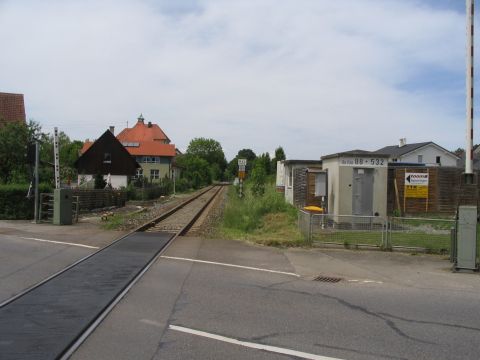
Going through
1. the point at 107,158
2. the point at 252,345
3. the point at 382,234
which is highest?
the point at 107,158

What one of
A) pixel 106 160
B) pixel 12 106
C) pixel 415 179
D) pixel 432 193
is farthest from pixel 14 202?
pixel 106 160

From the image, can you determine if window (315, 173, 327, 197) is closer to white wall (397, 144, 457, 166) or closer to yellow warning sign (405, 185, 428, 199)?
yellow warning sign (405, 185, 428, 199)

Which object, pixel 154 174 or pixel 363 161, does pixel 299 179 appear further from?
pixel 154 174

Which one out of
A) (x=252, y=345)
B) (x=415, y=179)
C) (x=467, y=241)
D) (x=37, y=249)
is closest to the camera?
(x=252, y=345)

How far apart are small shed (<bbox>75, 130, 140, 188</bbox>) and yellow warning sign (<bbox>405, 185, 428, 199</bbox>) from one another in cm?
4978

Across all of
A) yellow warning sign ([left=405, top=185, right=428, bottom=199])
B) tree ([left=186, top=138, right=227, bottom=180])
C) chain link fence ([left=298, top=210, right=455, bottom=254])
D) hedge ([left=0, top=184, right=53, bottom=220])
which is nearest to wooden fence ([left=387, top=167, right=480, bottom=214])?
yellow warning sign ([left=405, top=185, right=428, bottom=199])

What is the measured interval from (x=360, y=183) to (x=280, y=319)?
13.2 meters

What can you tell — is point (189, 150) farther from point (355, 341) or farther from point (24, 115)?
point (355, 341)

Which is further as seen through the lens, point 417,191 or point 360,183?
point 417,191

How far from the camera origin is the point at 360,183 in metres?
19.5

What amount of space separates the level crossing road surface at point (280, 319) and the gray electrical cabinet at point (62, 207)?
33.6 feet

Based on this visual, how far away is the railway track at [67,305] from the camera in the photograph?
573cm

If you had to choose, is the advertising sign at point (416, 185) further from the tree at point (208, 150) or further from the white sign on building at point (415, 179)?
the tree at point (208, 150)

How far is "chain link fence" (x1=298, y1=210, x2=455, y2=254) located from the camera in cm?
1380
